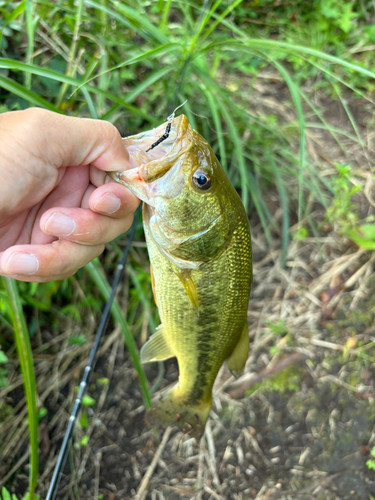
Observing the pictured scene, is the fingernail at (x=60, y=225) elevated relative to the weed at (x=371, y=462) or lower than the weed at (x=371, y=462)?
elevated

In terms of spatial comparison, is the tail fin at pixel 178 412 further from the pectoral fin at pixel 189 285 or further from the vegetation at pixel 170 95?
the pectoral fin at pixel 189 285

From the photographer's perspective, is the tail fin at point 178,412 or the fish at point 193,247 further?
the tail fin at point 178,412

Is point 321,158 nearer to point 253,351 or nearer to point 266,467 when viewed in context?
point 253,351

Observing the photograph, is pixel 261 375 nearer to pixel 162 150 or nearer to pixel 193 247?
pixel 193 247

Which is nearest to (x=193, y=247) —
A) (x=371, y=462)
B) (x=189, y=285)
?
(x=189, y=285)

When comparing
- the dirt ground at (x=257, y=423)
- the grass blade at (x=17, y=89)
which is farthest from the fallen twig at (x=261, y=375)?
the grass blade at (x=17, y=89)

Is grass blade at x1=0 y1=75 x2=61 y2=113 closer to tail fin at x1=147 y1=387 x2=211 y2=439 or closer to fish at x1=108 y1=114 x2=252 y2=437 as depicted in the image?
fish at x1=108 y1=114 x2=252 y2=437

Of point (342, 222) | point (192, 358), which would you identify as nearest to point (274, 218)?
point (342, 222)
